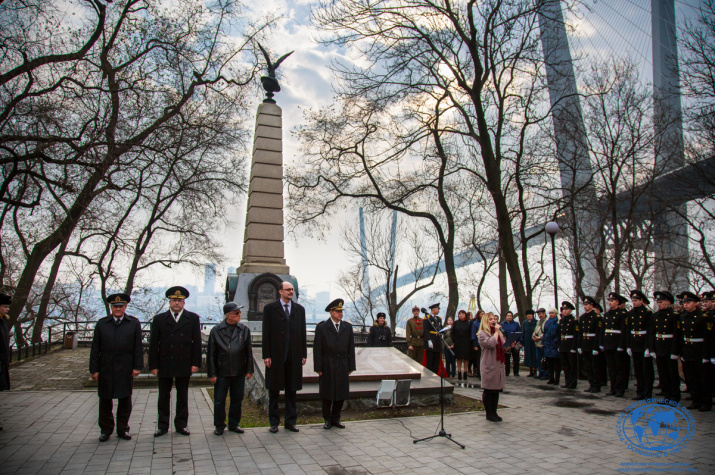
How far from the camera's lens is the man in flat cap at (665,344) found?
8570 mm

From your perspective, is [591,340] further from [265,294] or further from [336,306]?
[265,294]

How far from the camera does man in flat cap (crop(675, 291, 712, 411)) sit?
316 inches

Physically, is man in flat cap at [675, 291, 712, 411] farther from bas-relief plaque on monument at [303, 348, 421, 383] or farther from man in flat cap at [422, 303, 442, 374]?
man in flat cap at [422, 303, 442, 374]

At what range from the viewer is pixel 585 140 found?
64.0 ft

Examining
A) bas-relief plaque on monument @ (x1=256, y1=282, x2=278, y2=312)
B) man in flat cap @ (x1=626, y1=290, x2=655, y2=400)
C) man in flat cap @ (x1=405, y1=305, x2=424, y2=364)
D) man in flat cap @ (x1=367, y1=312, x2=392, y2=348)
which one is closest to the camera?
man in flat cap @ (x1=626, y1=290, x2=655, y2=400)

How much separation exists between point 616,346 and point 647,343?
0.71m

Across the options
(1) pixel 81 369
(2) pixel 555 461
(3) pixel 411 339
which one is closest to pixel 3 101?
(1) pixel 81 369

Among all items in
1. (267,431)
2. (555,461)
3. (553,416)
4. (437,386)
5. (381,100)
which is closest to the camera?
(555,461)

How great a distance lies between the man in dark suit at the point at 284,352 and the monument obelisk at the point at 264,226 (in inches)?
334

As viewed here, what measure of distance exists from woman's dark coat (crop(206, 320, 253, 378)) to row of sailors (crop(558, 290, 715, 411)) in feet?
22.1

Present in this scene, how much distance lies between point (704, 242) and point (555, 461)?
2189 cm

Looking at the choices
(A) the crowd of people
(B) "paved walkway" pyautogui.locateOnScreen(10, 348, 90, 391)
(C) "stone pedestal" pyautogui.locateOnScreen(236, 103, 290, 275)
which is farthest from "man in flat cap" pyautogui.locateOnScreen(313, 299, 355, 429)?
(C) "stone pedestal" pyautogui.locateOnScreen(236, 103, 290, 275)

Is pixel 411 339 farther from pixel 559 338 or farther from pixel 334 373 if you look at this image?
pixel 334 373

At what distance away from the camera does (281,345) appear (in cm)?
693
